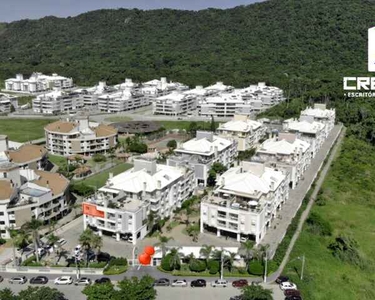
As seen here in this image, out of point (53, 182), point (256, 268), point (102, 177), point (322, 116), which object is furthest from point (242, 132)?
point (256, 268)

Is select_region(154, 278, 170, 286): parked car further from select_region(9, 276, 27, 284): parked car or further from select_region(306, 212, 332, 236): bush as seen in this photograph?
select_region(306, 212, 332, 236): bush

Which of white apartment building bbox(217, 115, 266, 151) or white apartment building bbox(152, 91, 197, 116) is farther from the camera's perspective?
white apartment building bbox(152, 91, 197, 116)

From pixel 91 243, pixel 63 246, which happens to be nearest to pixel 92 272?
pixel 91 243

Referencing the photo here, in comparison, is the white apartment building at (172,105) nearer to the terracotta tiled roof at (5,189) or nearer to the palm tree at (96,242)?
the terracotta tiled roof at (5,189)

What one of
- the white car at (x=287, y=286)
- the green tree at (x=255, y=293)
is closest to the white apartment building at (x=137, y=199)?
the green tree at (x=255, y=293)

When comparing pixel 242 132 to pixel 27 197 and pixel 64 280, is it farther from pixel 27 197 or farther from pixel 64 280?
pixel 64 280

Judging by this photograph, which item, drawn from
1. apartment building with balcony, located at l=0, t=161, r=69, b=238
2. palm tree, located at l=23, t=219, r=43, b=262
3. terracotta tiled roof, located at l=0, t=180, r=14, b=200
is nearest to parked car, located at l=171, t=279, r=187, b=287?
palm tree, located at l=23, t=219, r=43, b=262

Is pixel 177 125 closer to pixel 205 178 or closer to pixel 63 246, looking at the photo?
pixel 205 178
